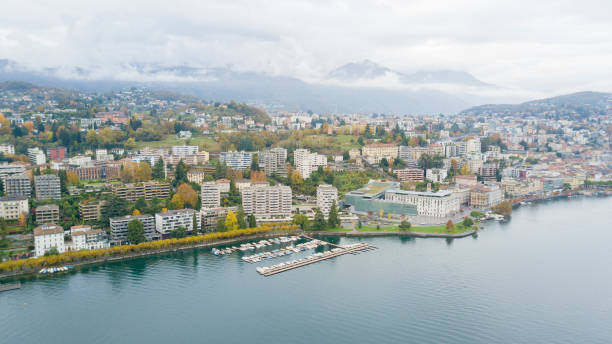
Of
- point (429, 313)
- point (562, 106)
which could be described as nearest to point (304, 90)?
point (562, 106)

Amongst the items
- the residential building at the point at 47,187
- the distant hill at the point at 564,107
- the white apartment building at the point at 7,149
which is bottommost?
the residential building at the point at 47,187

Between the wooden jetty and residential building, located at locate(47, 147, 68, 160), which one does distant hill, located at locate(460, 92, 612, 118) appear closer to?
residential building, located at locate(47, 147, 68, 160)

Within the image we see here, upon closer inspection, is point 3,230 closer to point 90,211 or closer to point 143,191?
point 90,211

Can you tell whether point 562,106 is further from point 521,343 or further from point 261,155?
point 521,343

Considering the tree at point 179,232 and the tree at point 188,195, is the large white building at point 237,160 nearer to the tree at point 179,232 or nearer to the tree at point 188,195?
the tree at point 188,195

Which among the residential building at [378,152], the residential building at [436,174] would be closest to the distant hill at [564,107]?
the residential building at [378,152]
